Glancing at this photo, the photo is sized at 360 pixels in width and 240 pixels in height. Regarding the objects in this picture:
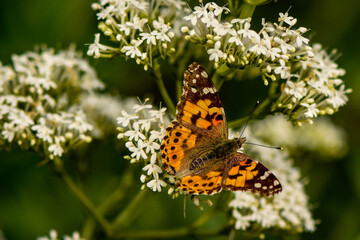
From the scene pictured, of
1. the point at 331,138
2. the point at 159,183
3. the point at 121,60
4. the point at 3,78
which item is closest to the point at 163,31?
the point at 159,183

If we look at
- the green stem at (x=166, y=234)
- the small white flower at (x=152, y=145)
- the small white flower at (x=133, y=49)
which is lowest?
the green stem at (x=166, y=234)

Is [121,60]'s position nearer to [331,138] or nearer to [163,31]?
[163,31]

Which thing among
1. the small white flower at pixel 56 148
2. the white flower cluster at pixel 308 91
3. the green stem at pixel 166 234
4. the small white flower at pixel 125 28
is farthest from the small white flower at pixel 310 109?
the small white flower at pixel 56 148

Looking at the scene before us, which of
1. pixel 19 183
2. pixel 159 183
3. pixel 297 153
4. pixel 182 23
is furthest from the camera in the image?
pixel 297 153

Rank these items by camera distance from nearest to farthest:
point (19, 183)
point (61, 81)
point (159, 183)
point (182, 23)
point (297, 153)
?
point (159, 183) → point (182, 23) → point (61, 81) → point (19, 183) → point (297, 153)

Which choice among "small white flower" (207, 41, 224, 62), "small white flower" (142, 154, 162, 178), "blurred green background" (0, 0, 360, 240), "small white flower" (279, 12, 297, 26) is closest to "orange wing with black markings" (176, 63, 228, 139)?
"small white flower" (207, 41, 224, 62)

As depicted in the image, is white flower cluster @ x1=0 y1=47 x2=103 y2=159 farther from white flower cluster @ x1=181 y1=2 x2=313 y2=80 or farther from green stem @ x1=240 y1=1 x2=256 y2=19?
green stem @ x1=240 y1=1 x2=256 y2=19

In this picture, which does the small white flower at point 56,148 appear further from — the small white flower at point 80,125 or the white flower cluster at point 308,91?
the white flower cluster at point 308,91
